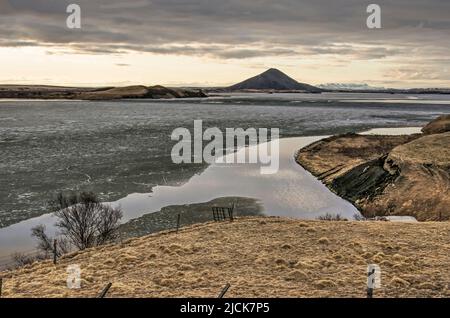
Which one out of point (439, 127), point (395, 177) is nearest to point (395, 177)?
point (395, 177)

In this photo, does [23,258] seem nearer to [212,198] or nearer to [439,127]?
[212,198]

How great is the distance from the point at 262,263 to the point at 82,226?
11.7 metres

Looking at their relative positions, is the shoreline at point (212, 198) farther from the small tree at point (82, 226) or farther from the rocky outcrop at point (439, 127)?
the rocky outcrop at point (439, 127)

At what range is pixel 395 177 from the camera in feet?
128

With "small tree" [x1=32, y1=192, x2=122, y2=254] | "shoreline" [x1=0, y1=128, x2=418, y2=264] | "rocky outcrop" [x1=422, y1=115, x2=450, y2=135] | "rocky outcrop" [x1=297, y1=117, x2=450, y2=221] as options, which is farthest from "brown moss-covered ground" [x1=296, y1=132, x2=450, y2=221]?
"rocky outcrop" [x1=422, y1=115, x2=450, y2=135]

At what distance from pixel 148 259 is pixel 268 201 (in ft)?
55.5

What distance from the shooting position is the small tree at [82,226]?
2372cm

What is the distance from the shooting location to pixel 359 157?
56.2 metres

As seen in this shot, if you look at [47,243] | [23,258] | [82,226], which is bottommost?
[23,258]

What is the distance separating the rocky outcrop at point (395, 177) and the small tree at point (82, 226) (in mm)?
18936

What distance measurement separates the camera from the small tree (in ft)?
77.8

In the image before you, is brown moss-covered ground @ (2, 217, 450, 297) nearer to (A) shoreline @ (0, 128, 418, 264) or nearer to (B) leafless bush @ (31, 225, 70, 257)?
(B) leafless bush @ (31, 225, 70, 257)

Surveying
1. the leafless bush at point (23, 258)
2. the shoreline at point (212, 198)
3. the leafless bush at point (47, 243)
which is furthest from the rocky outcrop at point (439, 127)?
the leafless bush at point (23, 258)

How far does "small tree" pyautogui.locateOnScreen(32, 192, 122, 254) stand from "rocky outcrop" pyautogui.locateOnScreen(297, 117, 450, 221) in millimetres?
18936
